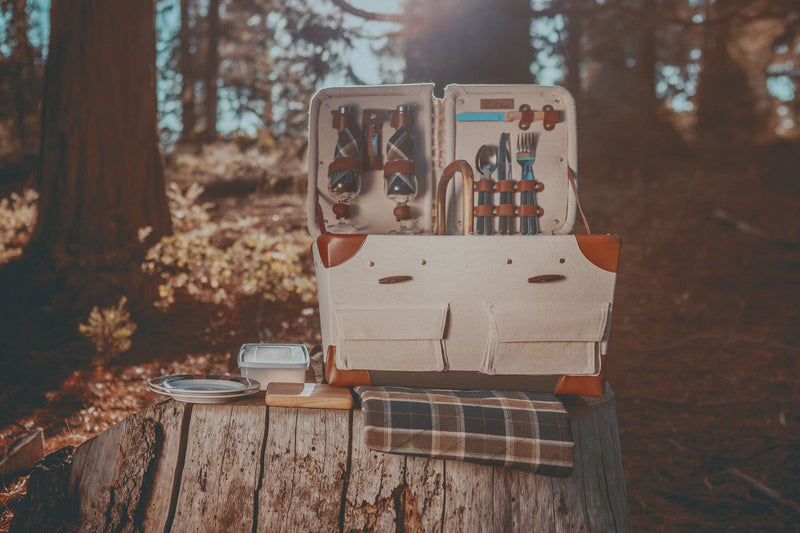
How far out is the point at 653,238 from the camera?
7020 millimetres

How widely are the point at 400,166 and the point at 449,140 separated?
336mm

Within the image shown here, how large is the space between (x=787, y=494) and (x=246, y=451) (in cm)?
294

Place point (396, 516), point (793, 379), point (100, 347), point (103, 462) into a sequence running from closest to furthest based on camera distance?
1. point (396, 516)
2. point (103, 462)
3. point (100, 347)
4. point (793, 379)

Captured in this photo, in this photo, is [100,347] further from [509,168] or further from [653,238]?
[653,238]

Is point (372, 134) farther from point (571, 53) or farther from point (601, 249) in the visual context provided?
point (571, 53)

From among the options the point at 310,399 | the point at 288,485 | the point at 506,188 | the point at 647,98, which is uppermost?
the point at 647,98

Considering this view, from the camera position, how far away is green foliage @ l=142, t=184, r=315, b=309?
485 cm

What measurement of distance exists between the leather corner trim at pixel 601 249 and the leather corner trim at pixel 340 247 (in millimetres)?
745

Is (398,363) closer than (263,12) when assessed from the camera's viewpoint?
Yes

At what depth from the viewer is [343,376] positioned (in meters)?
2.02

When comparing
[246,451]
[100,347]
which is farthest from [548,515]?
[100,347]

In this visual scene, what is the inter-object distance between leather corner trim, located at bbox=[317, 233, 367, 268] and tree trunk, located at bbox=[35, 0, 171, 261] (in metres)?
3.40

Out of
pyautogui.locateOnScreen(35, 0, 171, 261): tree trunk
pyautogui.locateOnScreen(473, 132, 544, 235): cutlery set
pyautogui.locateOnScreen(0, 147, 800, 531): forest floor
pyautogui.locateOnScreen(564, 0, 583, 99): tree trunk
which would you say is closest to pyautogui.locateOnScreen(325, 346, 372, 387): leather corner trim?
pyautogui.locateOnScreen(473, 132, 544, 235): cutlery set

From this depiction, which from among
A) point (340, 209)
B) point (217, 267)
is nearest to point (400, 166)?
point (340, 209)
